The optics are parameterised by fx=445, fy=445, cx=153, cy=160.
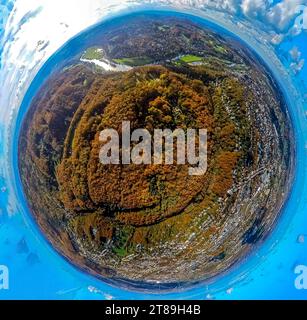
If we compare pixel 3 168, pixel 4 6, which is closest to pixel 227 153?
pixel 3 168

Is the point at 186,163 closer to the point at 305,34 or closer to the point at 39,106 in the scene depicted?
the point at 39,106

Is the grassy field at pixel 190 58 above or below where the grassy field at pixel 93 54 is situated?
below

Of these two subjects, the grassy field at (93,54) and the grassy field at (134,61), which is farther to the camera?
the grassy field at (93,54)

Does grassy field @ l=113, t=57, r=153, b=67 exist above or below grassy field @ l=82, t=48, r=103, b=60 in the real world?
below

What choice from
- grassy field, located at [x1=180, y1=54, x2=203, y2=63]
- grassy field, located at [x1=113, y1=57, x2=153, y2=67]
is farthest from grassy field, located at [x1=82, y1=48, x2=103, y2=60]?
grassy field, located at [x1=180, y1=54, x2=203, y2=63]

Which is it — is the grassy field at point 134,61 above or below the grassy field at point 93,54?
below

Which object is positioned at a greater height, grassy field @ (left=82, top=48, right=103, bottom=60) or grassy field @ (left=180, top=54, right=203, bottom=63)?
grassy field @ (left=82, top=48, right=103, bottom=60)

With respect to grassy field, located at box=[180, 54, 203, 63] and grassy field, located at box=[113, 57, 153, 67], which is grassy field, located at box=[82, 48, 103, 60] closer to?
grassy field, located at box=[113, 57, 153, 67]

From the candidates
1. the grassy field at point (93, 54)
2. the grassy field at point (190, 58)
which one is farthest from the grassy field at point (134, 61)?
the grassy field at point (190, 58)

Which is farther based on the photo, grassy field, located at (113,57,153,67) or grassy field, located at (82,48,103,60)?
grassy field, located at (82,48,103,60)

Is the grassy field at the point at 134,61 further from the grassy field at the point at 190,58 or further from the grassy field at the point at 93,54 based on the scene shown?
the grassy field at the point at 190,58

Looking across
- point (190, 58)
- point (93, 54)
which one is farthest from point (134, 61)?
point (190, 58)
